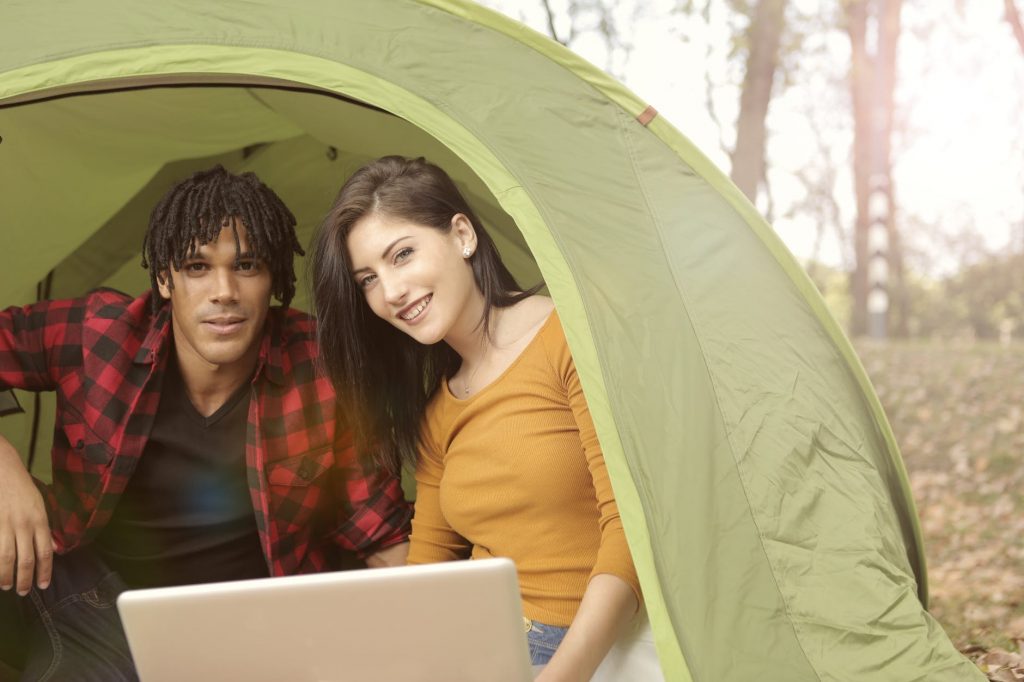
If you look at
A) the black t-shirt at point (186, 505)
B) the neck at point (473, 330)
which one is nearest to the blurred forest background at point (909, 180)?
the neck at point (473, 330)

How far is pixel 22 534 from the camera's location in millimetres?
1864

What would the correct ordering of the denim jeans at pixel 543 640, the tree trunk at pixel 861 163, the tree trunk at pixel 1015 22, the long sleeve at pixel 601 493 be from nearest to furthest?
the long sleeve at pixel 601 493 → the denim jeans at pixel 543 640 → the tree trunk at pixel 1015 22 → the tree trunk at pixel 861 163

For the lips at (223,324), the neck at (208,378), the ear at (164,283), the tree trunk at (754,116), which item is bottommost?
the neck at (208,378)

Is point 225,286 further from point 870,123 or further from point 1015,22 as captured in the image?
point 870,123

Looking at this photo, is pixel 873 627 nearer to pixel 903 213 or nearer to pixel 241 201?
pixel 241 201

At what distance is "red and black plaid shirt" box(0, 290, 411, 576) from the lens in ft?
6.96

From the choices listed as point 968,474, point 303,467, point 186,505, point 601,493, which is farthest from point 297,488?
point 968,474

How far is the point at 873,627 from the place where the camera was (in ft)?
5.52

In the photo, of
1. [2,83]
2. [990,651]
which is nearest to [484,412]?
[2,83]

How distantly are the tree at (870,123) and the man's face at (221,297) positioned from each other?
23.1 feet

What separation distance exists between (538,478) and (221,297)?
28.9 inches

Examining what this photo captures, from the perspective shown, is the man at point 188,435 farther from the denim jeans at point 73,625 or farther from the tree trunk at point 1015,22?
the tree trunk at point 1015,22

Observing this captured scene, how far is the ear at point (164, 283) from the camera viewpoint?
2.07 metres

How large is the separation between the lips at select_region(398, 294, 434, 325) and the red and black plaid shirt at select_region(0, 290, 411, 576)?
43 cm
